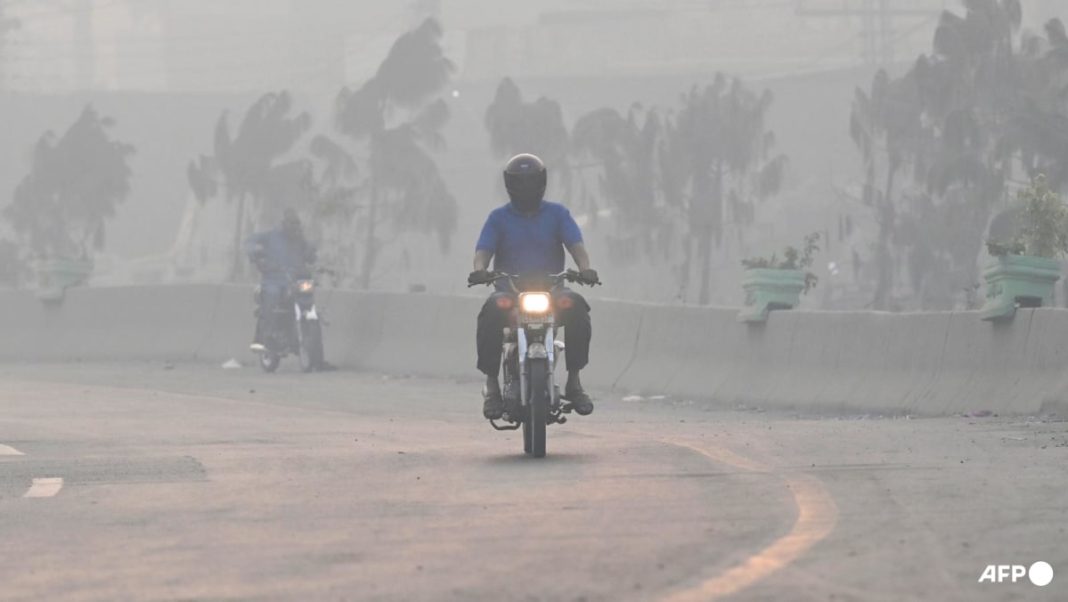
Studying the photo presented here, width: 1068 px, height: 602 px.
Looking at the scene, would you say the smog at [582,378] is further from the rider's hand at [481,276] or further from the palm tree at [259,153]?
the palm tree at [259,153]

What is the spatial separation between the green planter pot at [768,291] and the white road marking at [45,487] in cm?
1061

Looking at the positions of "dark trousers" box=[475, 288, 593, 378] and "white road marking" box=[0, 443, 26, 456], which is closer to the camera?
"dark trousers" box=[475, 288, 593, 378]

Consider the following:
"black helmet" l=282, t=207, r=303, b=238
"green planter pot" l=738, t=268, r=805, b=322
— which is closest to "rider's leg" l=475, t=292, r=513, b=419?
"green planter pot" l=738, t=268, r=805, b=322

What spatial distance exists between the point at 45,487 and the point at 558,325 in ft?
10.8

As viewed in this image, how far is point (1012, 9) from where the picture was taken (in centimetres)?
6228

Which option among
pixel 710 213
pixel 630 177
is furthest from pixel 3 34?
pixel 710 213

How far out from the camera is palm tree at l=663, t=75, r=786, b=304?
74.1 m

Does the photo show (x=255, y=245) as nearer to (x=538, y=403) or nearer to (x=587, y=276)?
(x=587, y=276)

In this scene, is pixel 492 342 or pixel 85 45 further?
pixel 85 45

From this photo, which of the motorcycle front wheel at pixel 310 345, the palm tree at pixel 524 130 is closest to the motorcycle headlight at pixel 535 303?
the motorcycle front wheel at pixel 310 345

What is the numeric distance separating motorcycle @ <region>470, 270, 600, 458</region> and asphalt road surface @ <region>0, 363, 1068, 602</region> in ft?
0.82

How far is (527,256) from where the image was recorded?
1305cm

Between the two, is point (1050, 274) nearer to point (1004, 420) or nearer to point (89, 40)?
point (1004, 420)

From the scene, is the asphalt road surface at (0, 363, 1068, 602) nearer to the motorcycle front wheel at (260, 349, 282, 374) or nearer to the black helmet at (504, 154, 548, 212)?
the black helmet at (504, 154, 548, 212)
